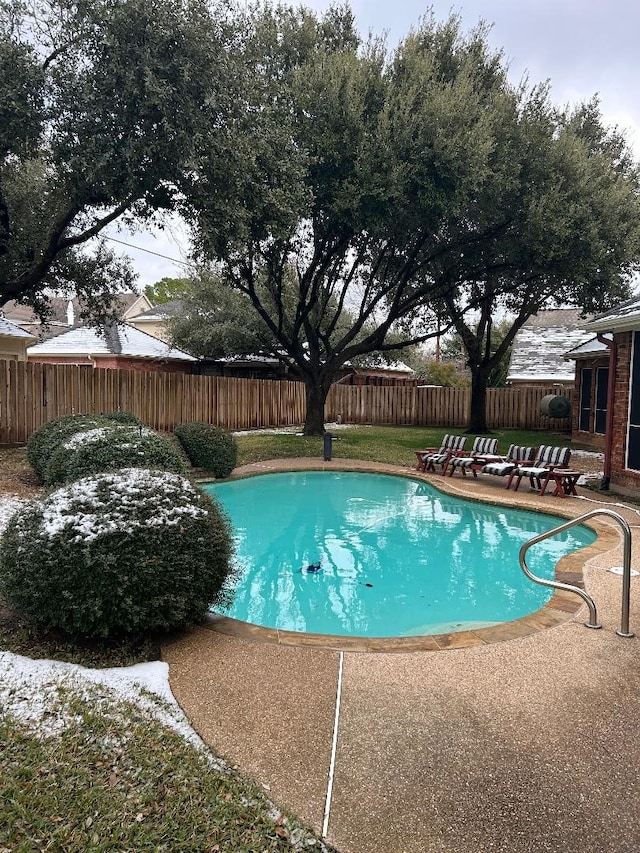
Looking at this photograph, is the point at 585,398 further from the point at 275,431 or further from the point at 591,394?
the point at 275,431

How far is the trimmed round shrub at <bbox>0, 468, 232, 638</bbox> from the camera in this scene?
3589 mm

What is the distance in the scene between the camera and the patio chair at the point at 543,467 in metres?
10.1

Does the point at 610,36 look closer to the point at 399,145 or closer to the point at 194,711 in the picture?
the point at 399,145

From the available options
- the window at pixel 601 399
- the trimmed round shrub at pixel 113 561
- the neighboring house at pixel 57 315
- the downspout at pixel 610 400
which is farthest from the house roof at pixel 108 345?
the trimmed round shrub at pixel 113 561

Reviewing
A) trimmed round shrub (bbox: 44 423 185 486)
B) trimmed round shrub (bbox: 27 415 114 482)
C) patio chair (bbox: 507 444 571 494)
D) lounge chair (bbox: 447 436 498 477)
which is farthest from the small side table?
trimmed round shrub (bbox: 27 415 114 482)

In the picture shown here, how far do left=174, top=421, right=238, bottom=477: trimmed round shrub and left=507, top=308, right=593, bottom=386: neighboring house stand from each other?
15673mm

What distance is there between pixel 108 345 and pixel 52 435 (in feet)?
46.3

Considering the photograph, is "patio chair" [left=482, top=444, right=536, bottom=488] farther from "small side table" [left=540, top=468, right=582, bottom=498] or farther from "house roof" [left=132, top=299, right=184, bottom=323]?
"house roof" [left=132, top=299, right=184, bottom=323]

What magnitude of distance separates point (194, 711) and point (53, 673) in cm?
98

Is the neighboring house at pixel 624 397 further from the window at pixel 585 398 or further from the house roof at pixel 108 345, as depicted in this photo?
the house roof at pixel 108 345

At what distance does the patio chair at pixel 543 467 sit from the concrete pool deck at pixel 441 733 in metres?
6.10

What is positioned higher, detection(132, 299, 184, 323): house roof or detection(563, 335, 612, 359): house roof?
detection(132, 299, 184, 323): house roof

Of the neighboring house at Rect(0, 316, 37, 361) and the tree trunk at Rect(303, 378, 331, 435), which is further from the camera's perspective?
the tree trunk at Rect(303, 378, 331, 435)

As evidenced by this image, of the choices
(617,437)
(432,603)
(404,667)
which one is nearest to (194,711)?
(404,667)
